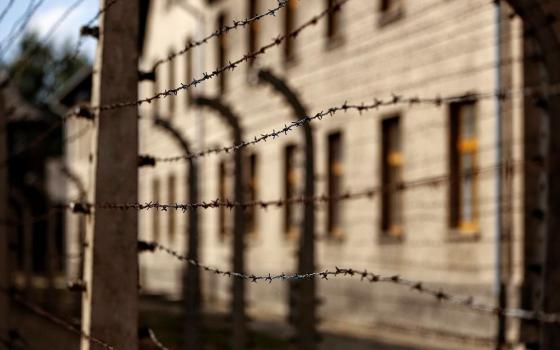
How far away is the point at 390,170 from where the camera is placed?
60.3 feet

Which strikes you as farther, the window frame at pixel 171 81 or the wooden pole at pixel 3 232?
the window frame at pixel 171 81

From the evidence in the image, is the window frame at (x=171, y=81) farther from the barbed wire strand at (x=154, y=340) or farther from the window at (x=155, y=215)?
the barbed wire strand at (x=154, y=340)

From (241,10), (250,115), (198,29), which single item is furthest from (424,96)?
(198,29)

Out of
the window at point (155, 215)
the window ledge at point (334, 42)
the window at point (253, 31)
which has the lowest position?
the window at point (155, 215)

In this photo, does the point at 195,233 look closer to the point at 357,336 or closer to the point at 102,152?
the point at 102,152

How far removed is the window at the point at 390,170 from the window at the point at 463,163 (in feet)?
5.46

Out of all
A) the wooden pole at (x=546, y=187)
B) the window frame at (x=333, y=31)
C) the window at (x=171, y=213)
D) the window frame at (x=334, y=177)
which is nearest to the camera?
the wooden pole at (x=546, y=187)

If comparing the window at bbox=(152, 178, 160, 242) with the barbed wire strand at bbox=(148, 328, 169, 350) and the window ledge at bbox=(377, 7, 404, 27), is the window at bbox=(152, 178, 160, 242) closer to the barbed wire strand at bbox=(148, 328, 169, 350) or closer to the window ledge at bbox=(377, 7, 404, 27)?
the window ledge at bbox=(377, 7, 404, 27)

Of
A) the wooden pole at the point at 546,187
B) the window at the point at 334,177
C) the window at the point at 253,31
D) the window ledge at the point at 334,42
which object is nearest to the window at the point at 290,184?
the window at the point at 334,177

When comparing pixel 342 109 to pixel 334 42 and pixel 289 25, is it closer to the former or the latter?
pixel 334 42

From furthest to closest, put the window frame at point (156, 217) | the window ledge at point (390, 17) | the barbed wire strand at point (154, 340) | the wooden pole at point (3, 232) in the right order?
the window frame at point (156, 217)
the window ledge at point (390, 17)
the wooden pole at point (3, 232)
the barbed wire strand at point (154, 340)

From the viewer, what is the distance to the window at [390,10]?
17.9 m

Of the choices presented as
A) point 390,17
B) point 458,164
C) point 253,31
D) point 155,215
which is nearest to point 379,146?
point 390,17

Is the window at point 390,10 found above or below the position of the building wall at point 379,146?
above
